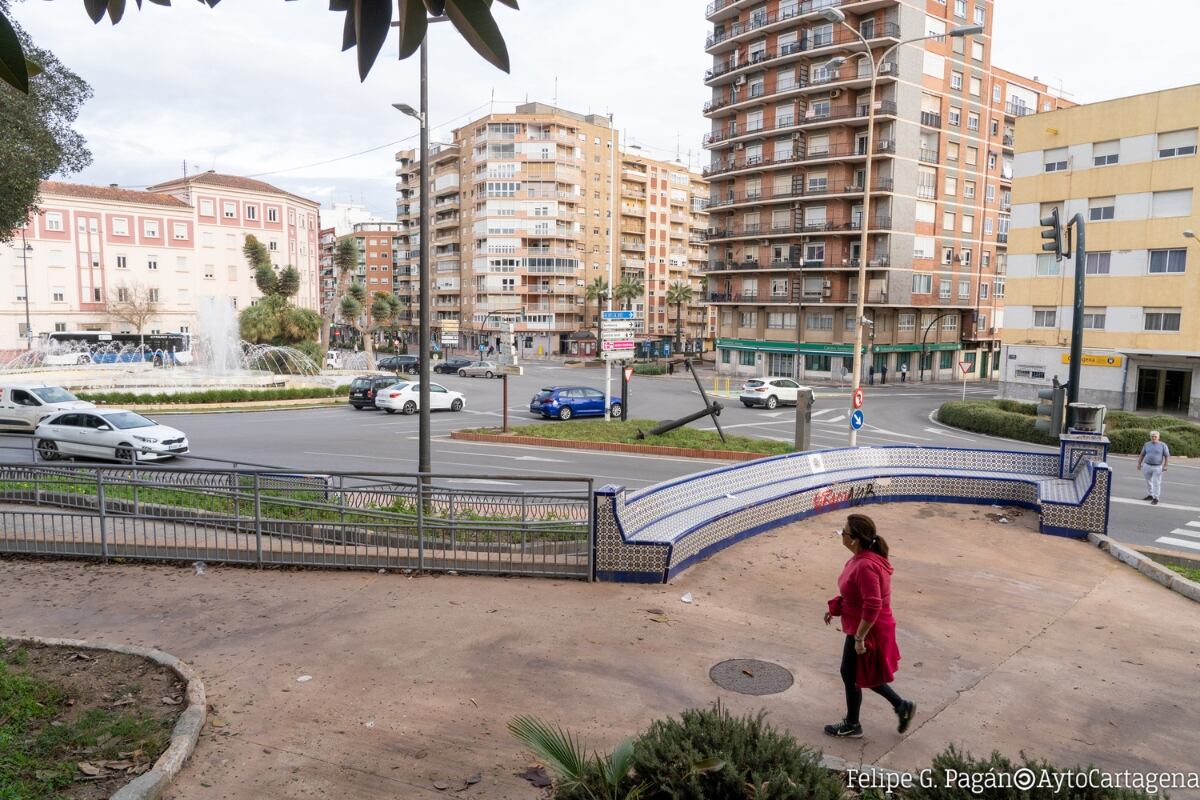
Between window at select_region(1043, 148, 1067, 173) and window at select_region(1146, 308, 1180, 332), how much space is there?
795 centimetres

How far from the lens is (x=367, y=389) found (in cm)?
3369

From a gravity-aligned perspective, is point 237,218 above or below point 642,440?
above

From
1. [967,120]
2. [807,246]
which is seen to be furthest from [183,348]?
[967,120]

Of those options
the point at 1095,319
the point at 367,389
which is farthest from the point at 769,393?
the point at 367,389

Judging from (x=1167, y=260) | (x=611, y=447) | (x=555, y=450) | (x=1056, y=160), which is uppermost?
(x=1056, y=160)

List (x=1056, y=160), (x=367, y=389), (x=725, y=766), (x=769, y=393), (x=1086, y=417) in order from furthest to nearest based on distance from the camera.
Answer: (x=769, y=393), (x=1056, y=160), (x=367, y=389), (x=1086, y=417), (x=725, y=766)

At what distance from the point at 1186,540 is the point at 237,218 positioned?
77.4m

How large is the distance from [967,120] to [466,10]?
218ft

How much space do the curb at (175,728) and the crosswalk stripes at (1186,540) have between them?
558 inches

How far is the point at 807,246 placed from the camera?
58.6 meters

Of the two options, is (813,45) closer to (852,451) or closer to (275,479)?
(852,451)

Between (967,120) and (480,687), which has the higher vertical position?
(967,120)

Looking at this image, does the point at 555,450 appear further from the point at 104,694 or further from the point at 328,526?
the point at 104,694

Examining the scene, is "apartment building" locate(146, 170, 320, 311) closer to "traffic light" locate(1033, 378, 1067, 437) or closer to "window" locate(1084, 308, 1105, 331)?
"window" locate(1084, 308, 1105, 331)
